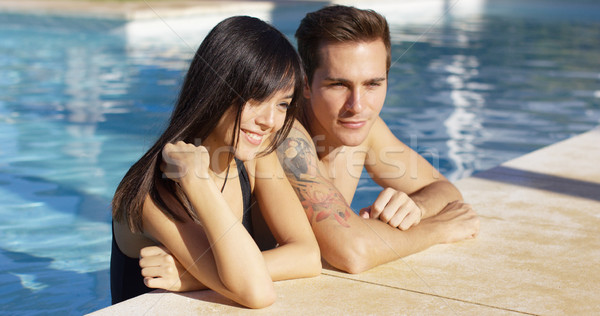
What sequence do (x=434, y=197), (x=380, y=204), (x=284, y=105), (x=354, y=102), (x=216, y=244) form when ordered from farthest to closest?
1. (x=434, y=197)
2. (x=354, y=102)
3. (x=380, y=204)
4. (x=284, y=105)
5. (x=216, y=244)

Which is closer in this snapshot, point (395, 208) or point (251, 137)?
point (251, 137)

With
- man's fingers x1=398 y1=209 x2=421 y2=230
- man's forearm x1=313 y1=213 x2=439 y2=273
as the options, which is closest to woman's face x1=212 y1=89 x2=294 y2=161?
man's forearm x1=313 y1=213 x2=439 y2=273

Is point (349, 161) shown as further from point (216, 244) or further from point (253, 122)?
point (216, 244)

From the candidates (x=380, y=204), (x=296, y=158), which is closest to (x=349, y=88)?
(x=296, y=158)

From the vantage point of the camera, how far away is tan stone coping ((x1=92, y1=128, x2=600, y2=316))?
2580mm

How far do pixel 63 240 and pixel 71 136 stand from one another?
2.92 meters

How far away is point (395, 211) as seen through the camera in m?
Result: 3.15

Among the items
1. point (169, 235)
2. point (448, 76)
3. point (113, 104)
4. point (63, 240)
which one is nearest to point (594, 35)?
point (448, 76)

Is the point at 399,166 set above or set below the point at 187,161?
below

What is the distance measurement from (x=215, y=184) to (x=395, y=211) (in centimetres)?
98

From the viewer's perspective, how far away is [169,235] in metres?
2.59

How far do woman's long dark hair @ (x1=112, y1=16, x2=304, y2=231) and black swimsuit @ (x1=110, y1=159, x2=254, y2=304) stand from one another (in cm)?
31

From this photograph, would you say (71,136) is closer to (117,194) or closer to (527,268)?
(117,194)

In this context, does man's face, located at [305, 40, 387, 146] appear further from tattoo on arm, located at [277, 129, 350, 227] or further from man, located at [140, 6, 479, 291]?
tattoo on arm, located at [277, 129, 350, 227]
